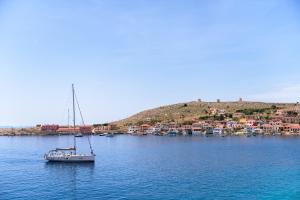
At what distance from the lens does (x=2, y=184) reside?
121 ft

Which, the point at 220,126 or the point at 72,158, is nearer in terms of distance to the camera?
the point at 72,158

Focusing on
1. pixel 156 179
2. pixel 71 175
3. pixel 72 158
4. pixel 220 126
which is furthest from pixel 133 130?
pixel 156 179

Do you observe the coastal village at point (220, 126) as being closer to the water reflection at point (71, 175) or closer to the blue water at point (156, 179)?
the blue water at point (156, 179)

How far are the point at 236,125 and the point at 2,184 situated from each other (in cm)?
11142

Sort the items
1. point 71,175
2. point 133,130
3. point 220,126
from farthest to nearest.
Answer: point 133,130
point 220,126
point 71,175

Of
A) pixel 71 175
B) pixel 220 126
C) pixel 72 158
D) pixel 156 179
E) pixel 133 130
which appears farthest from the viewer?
pixel 133 130

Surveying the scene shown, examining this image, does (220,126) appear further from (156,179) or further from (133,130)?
(156,179)

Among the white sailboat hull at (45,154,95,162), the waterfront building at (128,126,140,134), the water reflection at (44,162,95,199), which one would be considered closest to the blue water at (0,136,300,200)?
the water reflection at (44,162,95,199)

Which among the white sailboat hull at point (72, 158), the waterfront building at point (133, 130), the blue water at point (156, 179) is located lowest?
the blue water at point (156, 179)

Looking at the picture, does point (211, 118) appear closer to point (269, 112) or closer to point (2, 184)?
point (269, 112)

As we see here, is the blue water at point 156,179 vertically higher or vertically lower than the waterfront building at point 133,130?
lower

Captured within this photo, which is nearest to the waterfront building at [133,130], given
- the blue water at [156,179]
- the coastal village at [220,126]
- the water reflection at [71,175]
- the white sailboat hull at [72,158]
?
the coastal village at [220,126]

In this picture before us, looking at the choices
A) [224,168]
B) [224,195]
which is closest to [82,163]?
[224,168]

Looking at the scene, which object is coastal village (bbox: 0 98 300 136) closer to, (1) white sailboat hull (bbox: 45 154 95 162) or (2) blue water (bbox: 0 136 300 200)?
(2) blue water (bbox: 0 136 300 200)
